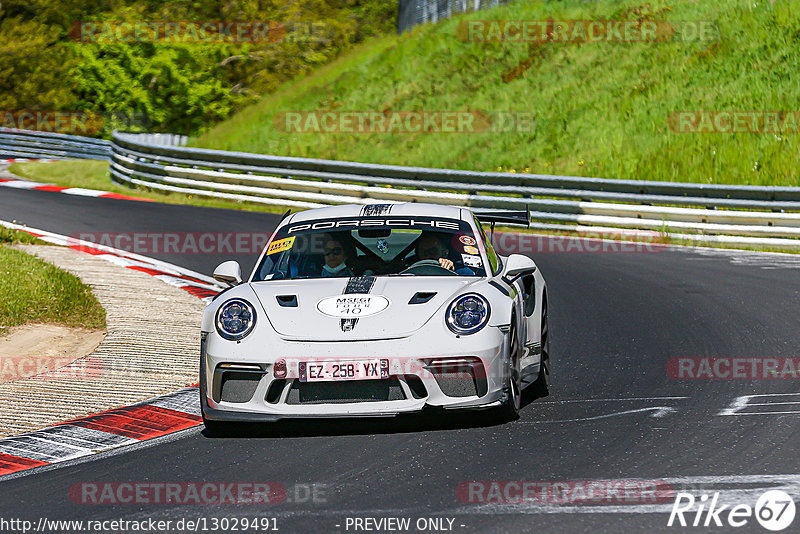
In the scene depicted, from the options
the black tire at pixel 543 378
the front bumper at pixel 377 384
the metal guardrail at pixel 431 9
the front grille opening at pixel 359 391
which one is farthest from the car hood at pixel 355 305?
the metal guardrail at pixel 431 9

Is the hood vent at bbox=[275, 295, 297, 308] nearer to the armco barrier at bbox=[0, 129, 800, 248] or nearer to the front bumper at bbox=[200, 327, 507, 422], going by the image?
the front bumper at bbox=[200, 327, 507, 422]

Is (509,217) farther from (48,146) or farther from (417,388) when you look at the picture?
(48,146)

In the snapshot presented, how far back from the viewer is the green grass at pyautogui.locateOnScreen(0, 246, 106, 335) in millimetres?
10664

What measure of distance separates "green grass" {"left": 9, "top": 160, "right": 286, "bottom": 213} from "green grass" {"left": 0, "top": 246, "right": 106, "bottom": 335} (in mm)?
10495

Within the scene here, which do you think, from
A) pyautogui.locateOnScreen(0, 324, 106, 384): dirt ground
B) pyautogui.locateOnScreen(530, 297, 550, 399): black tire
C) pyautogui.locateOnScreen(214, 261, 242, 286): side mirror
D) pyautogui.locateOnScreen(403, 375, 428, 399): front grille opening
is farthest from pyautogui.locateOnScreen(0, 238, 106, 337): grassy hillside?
pyautogui.locateOnScreen(403, 375, 428, 399): front grille opening

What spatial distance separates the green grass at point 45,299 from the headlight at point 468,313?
489 cm

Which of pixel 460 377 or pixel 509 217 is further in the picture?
pixel 509 217

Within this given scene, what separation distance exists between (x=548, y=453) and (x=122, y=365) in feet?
13.3

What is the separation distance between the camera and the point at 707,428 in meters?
6.62

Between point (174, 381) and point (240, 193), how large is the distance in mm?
14831

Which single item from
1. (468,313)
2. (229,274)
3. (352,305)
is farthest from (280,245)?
(468,313)

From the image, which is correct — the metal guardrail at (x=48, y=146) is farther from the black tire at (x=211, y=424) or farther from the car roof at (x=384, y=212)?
the black tire at (x=211, y=424)

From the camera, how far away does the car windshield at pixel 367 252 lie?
7.70 meters

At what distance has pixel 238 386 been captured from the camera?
6.75 meters
